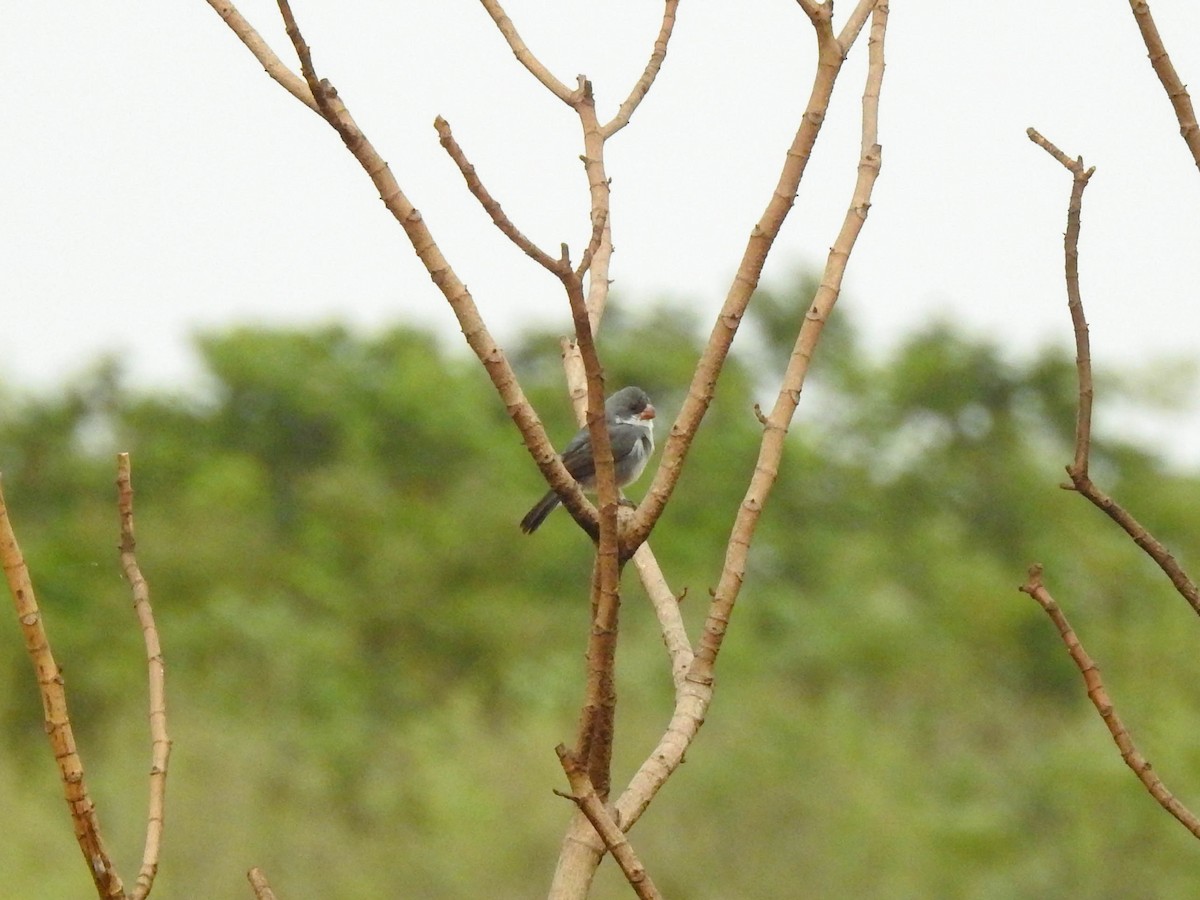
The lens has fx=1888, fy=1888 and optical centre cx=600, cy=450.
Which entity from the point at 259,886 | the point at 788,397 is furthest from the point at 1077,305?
the point at 259,886

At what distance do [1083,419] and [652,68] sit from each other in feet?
4.00

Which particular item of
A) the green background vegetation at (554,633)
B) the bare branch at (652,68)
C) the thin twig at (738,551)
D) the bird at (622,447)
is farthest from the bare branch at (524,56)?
the green background vegetation at (554,633)

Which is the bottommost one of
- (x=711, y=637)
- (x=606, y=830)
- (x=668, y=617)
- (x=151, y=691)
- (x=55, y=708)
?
(x=606, y=830)

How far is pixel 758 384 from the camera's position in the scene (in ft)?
153

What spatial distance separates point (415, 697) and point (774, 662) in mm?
8626

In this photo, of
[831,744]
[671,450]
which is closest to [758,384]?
[831,744]

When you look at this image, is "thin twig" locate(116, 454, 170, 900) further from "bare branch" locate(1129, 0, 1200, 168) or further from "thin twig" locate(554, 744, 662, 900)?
"bare branch" locate(1129, 0, 1200, 168)

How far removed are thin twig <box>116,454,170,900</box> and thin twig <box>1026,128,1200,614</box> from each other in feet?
4.18

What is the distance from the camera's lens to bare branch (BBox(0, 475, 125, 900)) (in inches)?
85.7

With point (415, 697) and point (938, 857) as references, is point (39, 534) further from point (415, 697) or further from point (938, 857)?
point (938, 857)

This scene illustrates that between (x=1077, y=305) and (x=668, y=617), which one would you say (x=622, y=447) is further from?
(x=1077, y=305)

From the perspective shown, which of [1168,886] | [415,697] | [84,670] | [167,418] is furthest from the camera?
[167,418]

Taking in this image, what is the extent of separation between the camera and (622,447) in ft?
31.3

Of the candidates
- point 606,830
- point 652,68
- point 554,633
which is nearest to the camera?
point 606,830
